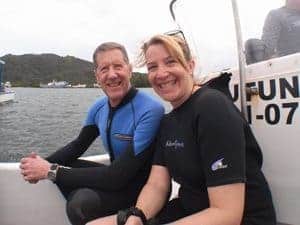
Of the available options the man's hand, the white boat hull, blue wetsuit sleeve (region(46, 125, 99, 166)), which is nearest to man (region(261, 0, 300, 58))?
blue wetsuit sleeve (region(46, 125, 99, 166))

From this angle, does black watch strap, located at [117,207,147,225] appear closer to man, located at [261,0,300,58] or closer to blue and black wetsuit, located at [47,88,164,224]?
blue and black wetsuit, located at [47,88,164,224]

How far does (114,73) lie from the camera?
8.08 ft

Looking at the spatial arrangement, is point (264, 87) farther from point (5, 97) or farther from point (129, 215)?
point (5, 97)

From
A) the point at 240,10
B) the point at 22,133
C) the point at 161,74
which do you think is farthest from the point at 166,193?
the point at 22,133

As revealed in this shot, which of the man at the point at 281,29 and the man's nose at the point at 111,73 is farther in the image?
the man's nose at the point at 111,73

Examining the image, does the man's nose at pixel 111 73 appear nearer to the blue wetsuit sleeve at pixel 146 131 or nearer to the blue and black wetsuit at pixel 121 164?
the blue and black wetsuit at pixel 121 164

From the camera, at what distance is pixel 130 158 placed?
2.32 meters

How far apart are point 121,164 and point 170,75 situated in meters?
0.61

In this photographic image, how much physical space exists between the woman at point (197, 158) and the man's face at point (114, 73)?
321mm

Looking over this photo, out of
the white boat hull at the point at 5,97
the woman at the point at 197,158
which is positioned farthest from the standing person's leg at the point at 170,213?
the white boat hull at the point at 5,97

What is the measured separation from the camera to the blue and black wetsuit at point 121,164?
7.62ft

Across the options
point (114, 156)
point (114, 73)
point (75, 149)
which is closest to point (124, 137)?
point (114, 156)

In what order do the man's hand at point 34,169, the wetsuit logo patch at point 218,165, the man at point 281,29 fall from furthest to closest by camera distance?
the man's hand at point 34,169 → the man at point 281,29 → the wetsuit logo patch at point 218,165

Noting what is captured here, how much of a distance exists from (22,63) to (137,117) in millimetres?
34222
